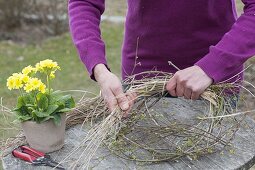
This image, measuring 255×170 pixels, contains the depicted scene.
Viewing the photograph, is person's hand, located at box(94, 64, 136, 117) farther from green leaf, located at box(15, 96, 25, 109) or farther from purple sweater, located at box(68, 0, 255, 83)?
green leaf, located at box(15, 96, 25, 109)

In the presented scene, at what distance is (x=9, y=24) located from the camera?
7.17 meters

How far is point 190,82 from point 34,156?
578mm

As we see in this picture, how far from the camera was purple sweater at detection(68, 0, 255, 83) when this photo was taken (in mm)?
2211

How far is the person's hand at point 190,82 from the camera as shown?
186 cm

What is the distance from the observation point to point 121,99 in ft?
6.29

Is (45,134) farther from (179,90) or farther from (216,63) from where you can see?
(216,63)

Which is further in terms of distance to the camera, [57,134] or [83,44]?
[83,44]

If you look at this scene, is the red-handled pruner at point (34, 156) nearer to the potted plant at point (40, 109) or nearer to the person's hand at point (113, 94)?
the potted plant at point (40, 109)

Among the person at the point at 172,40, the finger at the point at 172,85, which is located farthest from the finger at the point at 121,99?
the finger at the point at 172,85

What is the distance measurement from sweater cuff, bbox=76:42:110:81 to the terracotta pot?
25cm

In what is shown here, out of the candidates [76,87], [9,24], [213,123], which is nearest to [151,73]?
[213,123]

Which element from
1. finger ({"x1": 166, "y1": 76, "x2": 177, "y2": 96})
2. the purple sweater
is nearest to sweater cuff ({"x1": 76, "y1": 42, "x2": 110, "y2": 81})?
the purple sweater

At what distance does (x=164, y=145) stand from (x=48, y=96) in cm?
43

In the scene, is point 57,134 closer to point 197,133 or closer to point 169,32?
point 197,133
